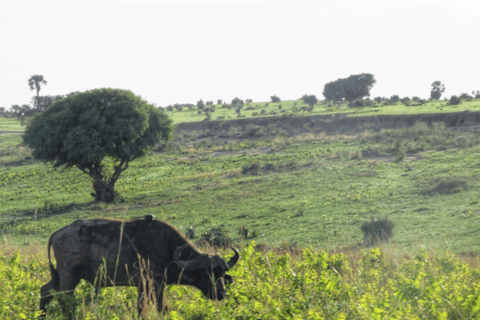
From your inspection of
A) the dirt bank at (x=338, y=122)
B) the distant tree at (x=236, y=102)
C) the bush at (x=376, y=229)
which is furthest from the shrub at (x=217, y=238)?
the distant tree at (x=236, y=102)

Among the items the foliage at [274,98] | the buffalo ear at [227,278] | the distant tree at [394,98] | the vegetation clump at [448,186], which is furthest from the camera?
the foliage at [274,98]

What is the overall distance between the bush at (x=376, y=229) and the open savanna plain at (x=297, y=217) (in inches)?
14.2

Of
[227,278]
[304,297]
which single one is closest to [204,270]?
[227,278]

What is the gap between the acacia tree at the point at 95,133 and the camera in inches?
1315

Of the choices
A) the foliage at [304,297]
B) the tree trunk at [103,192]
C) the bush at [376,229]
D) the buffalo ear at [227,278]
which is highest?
the foliage at [304,297]

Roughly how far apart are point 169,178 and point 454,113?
102 ft

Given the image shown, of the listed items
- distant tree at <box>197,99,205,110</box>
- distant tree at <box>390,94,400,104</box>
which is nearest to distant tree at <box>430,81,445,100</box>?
distant tree at <box>390,94,400,104</box>

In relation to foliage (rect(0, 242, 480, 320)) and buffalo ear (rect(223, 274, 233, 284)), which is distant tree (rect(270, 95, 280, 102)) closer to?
foliage (rect(0, 242, 480, 320))

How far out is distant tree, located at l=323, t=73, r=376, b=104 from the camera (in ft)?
301

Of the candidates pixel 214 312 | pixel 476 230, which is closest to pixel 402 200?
pixel 476 230

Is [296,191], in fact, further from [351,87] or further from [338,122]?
[351,87]

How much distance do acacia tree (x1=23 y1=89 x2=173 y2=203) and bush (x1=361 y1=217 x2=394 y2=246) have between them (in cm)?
1758

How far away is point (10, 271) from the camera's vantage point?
26.4 ft

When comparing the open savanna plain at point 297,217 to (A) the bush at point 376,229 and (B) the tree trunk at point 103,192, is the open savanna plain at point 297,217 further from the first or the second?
(B) the tree trunk at point 103,192
